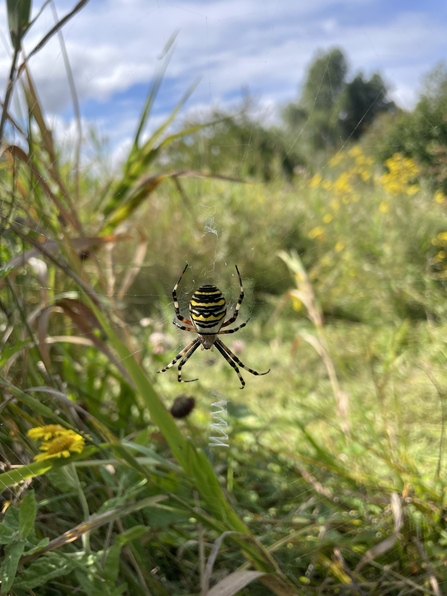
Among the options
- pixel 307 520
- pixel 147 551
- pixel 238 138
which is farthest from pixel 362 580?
pixel 238 138

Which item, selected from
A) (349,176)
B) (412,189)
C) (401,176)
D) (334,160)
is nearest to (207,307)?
(334,160)

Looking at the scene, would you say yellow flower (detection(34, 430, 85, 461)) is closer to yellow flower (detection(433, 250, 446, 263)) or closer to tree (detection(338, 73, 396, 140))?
tree (detection(338, 73, 396, 140))

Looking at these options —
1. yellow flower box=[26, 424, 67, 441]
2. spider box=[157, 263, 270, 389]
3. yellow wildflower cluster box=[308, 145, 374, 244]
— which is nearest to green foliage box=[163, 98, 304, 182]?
yellow wildflower cluster box=[308, 145, 374, 244]

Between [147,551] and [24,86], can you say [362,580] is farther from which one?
[24,86]

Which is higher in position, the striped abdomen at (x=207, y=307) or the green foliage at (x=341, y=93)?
the green foliage at (x=341, y=93)

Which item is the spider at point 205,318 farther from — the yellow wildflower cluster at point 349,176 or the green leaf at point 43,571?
the yellow wildflower cluster at point 349,176

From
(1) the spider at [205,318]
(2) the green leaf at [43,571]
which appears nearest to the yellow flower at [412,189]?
(1) the spider at [205,318]

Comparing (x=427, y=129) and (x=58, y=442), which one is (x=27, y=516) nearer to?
(x=58, y=442)
